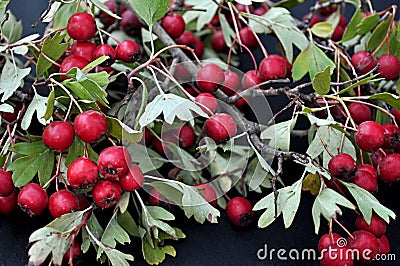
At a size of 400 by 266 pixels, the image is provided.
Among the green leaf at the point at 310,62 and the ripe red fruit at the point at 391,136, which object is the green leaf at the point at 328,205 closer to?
the ripe red fruit at the point at 391,136

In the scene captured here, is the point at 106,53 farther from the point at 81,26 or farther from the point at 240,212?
the point at 240,212

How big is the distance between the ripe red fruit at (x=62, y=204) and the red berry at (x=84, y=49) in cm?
21

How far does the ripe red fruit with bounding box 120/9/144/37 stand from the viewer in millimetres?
997

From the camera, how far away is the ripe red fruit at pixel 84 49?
33.3 inches

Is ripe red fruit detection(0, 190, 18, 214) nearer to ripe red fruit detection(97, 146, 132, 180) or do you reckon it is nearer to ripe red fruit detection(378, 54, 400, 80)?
ripe red fruit detection(97, 146, 132, 180)

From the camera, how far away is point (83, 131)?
0.72m

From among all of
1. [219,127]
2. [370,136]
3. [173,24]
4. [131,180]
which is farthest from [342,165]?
[173,24]

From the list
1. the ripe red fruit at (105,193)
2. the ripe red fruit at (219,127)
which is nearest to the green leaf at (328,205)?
the ripe red fruit at (219,127)

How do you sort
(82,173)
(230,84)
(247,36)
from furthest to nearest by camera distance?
(247,36)
(230,84)
(82,173)

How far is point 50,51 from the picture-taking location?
2.63 feet

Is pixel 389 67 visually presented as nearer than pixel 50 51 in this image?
No

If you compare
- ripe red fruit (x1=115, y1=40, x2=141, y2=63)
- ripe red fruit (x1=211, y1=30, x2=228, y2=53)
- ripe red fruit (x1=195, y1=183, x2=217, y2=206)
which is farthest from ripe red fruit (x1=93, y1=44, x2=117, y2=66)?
ripe red fruit (x1=211, y1=30, x2=228, y2=53)

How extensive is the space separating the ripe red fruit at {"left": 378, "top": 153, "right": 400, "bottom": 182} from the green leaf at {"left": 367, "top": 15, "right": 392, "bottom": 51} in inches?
9.0

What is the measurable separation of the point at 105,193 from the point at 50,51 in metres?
0.22
